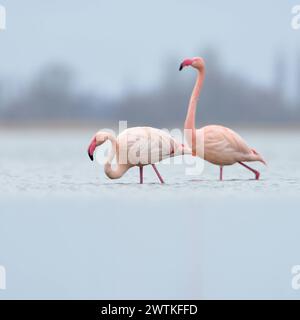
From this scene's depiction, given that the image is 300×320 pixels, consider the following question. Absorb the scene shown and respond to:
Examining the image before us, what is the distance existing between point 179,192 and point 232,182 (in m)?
1.06

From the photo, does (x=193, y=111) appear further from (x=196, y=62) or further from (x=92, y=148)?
(x=92, y=148)

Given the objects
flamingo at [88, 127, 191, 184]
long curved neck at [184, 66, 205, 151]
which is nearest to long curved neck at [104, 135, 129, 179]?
flamingo at [88, 127, 191, 184]

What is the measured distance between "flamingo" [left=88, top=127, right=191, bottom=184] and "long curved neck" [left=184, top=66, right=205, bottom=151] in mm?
291

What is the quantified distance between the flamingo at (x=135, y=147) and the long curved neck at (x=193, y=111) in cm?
29

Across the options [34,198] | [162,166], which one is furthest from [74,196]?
[162,166]

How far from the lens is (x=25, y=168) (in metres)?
14.1

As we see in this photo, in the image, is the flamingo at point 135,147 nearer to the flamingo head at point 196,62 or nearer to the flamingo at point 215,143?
the flamingo at point 215,143

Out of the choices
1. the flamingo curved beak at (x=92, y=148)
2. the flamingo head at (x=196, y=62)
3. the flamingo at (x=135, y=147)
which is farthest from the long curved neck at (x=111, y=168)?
the flamingo head at (x=196, y=62)

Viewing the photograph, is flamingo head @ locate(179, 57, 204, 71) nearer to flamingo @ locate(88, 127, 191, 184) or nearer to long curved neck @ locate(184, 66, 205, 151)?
long curved neck @ locate(184, 66, 205, 151)

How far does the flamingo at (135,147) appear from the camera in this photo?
32.9 feet

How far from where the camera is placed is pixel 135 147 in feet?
32.9

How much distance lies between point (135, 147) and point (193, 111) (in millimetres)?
1056

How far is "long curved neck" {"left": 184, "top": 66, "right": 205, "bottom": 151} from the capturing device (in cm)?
Result: 1046

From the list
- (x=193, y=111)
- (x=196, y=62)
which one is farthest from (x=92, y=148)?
(x=196, y=62)
